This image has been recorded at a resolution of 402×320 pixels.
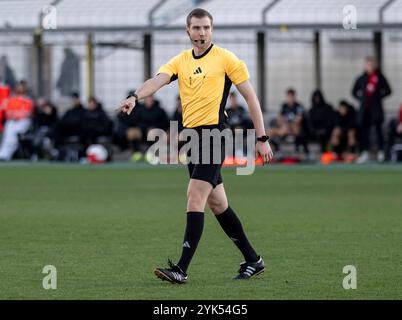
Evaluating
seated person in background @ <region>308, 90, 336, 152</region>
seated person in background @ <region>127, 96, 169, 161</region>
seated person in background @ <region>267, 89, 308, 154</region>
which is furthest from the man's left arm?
seated person in background @ <region>127, 96, 169, 161</region>

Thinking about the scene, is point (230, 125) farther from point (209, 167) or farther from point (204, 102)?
point (209, 167)

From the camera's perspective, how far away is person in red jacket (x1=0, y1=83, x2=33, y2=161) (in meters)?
30.4

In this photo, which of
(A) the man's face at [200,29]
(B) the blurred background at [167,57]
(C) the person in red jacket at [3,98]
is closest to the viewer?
(A) the man's face at [200,29]

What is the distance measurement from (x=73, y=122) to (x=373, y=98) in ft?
23.3

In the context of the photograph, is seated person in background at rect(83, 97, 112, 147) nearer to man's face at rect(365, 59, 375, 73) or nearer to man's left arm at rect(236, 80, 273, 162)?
man's face at rect(365, 59, 375, 73)

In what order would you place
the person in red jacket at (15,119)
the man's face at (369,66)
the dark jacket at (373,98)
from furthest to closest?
the person in red jacket at (15,119) → the dark jacket at (373,98) → the man's face at (369,66)

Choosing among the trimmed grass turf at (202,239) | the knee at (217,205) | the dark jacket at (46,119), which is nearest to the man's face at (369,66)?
the trimmed grass turf at (202,239)

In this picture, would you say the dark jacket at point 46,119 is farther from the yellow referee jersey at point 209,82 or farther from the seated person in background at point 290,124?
the yellow referee jersey at point 209,82

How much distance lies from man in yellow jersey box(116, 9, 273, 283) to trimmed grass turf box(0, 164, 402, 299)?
16.3 inches

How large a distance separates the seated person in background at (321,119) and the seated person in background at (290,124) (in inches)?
10.4

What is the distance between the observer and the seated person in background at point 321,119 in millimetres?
28844

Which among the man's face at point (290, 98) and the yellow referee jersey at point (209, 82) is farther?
the man's face at point (290, 98)

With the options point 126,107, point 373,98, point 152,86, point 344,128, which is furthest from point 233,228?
point 344,128

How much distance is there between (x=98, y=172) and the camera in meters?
26.4
